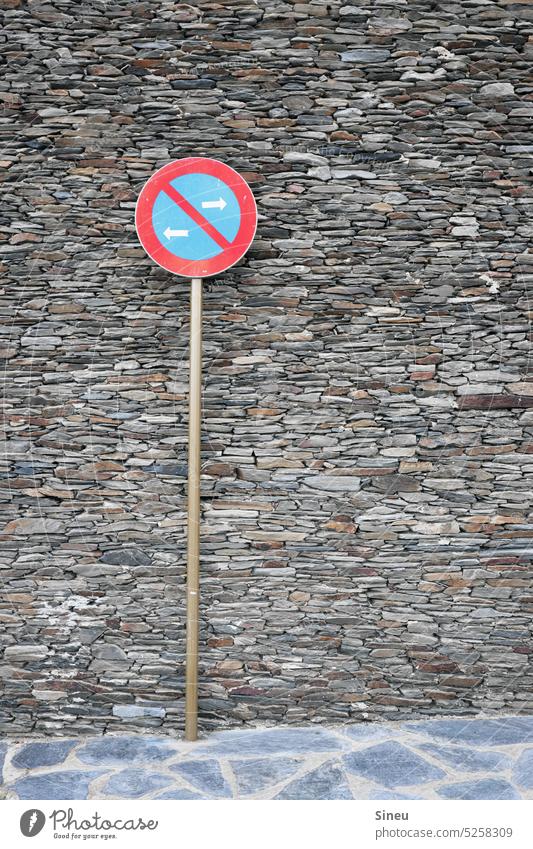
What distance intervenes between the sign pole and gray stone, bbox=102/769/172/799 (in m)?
0.29

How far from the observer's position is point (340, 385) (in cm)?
273

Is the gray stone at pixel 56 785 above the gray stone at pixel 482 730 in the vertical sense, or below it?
above

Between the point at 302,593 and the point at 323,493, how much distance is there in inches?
18.1

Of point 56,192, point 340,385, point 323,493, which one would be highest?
point 56,192

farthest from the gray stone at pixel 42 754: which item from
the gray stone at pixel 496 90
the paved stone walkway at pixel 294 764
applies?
the gray stone at pixel 496 90

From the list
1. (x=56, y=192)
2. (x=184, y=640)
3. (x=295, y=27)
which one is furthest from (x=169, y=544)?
(x=295, y=27)

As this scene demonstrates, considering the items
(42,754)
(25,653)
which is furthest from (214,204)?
(42,754)

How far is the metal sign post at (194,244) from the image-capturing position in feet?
→ 8.37

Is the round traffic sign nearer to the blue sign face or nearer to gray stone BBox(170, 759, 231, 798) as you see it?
the blue sign face

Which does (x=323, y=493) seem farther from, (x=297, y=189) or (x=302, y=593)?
(x=297, y=189)

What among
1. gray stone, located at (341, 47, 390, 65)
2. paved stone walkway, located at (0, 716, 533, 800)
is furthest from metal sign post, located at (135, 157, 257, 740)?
gray stone, located at (341, 47, 390, 65)

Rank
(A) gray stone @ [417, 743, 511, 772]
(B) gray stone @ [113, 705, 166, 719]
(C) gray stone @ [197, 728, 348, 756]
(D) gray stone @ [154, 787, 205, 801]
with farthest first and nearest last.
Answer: (B) gray stone @ [113, 705, 166, 719] < (C) gray stone @ [197, 728, 348, 756] < (A) gray stone @ [417, 743, 511, 772] < (D) gray stone @ [154, 787, 205, 801]

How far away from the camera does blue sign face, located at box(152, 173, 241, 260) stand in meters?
2.55

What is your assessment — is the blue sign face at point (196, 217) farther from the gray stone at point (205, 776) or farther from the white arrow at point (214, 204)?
the gray stone at point (205, 776)
